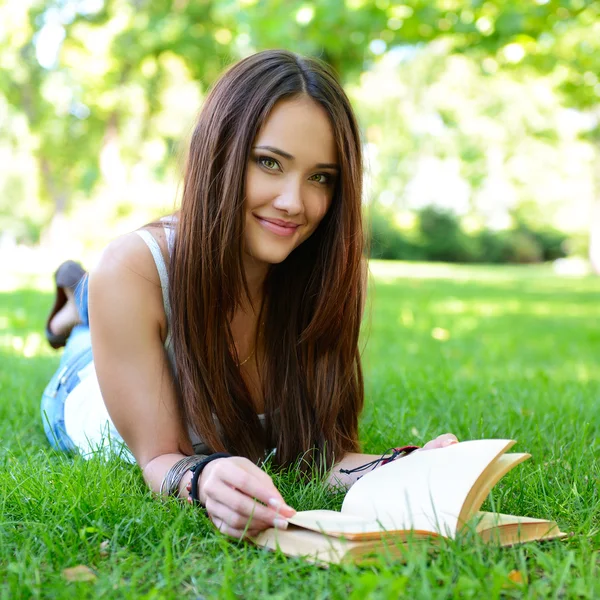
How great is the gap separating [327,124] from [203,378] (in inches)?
32.3

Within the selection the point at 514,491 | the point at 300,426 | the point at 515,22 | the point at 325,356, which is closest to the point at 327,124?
the point at 325,356

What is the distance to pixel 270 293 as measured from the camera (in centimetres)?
255

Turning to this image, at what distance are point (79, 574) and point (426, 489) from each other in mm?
781

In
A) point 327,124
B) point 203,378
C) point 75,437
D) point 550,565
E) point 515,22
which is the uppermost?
point 515,22

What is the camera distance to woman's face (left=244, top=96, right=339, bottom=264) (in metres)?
2.09

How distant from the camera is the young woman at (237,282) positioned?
83.0 inches

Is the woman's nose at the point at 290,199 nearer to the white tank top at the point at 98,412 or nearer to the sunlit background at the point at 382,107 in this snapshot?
the white tank top at the point at 98,412

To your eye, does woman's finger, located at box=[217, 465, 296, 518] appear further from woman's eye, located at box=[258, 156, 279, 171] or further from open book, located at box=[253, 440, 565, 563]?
woman's eye, located at box=[258, 156, 279, 171]

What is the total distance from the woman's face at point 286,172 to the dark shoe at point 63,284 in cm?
165

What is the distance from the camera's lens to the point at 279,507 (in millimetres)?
1646

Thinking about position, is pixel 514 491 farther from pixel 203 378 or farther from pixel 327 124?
pixel 327 124

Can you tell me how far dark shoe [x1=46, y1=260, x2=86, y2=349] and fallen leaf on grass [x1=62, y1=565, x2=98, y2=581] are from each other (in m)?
2.11

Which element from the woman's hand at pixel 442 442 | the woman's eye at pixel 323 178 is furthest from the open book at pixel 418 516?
the woman's eye at pixel 323 178

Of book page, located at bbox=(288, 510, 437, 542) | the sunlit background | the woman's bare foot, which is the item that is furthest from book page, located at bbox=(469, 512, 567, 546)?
the sunlit background
